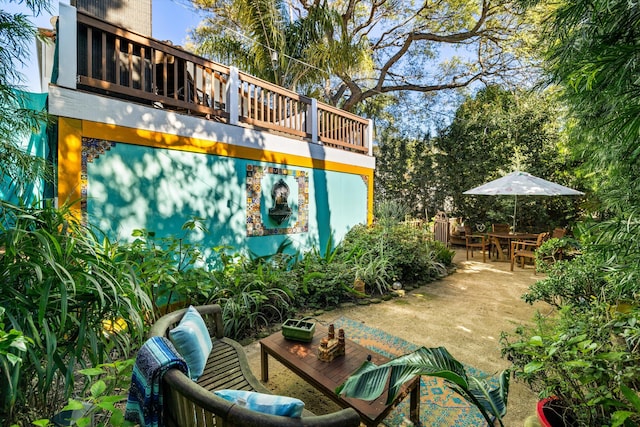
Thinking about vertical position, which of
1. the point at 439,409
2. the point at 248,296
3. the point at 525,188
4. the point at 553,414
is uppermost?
the point at 525,188

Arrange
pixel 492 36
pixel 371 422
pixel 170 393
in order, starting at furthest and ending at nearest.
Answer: pixel 492 36 → pixel 371 422 → pixel 170 393

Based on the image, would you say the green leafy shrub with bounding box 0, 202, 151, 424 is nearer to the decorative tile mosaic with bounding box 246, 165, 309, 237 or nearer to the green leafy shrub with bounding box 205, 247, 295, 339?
the green leafy shrub with bounding box 205, 247, 295, 339

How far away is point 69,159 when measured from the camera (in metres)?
3.07

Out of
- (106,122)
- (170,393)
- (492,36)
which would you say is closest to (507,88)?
(492,36)

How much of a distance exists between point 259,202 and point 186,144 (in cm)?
152

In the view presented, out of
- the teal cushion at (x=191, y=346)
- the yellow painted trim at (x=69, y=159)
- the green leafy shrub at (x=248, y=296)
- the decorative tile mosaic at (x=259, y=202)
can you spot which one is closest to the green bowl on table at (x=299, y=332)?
the teal cushion at (x=191, y=346)

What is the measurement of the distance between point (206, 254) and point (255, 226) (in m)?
0.99

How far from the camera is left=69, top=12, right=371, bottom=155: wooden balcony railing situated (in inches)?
133

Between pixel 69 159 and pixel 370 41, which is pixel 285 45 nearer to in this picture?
pixel 69 159

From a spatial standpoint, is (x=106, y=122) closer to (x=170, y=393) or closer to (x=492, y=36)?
Answer: (x=170, y=393)

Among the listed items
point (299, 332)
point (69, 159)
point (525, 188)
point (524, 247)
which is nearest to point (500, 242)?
point (524, 247)

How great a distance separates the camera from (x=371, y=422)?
1613 mm

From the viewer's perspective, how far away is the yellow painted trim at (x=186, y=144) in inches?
131

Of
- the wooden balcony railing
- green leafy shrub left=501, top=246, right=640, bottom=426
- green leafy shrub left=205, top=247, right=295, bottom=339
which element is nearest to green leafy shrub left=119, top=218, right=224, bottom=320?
green leafy shrub left=205, top=247, right=295, bottom=339
